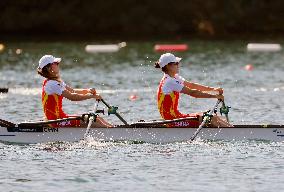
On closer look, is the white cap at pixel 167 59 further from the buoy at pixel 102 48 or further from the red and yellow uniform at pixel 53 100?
the buoy at pixel 102 48

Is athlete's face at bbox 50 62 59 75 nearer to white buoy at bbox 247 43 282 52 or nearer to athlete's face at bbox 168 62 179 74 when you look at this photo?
athlete's face at bbox 168 62 179 74

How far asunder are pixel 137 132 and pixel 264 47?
196ft

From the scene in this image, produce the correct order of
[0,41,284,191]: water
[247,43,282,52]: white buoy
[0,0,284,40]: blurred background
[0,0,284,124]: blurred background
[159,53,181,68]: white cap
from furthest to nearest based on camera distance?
[0,0,284,40]: blurred background, [247,43,282,52]: white buoy, [0,0,284,124]: blurred background, [159,53,181,68]: white cap, [0,41,284,191]: water

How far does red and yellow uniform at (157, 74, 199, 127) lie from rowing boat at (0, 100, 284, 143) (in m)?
0.38

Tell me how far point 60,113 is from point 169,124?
3.02m

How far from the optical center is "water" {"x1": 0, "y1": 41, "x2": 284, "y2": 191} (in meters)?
23.1

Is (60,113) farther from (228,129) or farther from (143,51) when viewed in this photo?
(143,51)

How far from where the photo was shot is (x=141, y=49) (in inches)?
3398

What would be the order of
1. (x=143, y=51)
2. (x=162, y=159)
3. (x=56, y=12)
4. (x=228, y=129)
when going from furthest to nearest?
1. (x=56, y=12)
2. (x=143, y=51)
3. (x=228, y=129)
4. (x=162, y=159)

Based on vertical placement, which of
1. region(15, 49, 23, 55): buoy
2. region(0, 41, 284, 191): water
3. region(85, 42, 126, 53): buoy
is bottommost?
region(0, 41, 284, 191): water

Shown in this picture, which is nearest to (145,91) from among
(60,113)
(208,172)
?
(60,113)

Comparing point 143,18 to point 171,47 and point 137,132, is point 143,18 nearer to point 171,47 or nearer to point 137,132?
point 171,47

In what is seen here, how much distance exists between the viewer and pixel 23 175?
78.7 feet

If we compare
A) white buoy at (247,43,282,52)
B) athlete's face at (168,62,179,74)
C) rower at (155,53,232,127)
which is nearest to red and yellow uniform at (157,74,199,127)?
rower at (155,53,232,127)
